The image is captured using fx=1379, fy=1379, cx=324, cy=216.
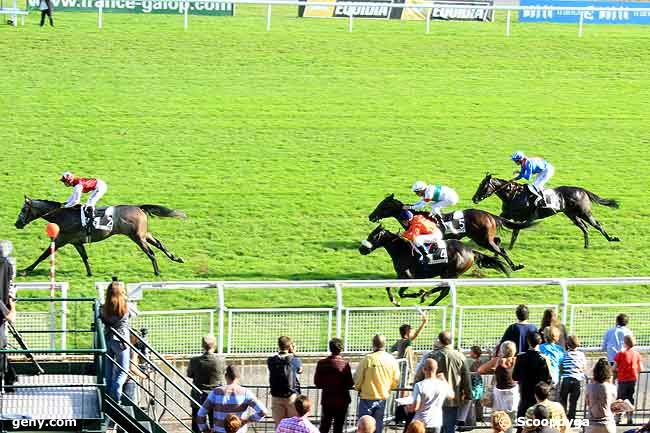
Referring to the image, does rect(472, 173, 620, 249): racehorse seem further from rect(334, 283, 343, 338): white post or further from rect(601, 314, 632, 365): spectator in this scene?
rect(601, 314, 632, 365): spectator

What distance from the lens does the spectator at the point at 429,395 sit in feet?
31.9

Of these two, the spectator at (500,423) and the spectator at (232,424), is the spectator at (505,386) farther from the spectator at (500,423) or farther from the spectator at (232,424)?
the spectator at (232,424)

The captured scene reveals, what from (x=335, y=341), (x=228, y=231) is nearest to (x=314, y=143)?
(x=228, y=231)

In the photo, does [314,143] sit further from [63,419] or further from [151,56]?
[63,419]

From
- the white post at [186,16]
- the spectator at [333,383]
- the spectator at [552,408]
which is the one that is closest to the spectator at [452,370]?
the spectator at [333,383]

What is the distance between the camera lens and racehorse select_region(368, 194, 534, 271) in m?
16.8

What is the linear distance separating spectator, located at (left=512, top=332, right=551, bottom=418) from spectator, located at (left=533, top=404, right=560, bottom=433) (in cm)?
122

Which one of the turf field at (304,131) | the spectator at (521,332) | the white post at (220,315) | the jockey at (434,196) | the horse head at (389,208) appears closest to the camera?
the spectator at (521,332)

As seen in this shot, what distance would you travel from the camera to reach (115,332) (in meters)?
10.0

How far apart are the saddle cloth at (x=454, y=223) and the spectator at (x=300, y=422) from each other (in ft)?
26.6

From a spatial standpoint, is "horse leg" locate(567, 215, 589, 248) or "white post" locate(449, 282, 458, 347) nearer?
"white post" locate(449, 282, 458, 347)

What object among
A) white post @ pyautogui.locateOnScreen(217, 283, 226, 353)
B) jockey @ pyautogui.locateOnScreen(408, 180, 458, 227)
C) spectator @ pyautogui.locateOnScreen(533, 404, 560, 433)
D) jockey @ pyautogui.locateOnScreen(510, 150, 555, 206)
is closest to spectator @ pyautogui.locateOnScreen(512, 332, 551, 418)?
spectator @ pyautogui.locateOnScreen(533, 404, 560, 433)

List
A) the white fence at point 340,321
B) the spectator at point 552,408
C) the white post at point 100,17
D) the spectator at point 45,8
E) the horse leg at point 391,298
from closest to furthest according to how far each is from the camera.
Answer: the spectator at point 552,408
the white fence at point 340,321
the horse leg at point 391,298
the spectator at point 45,8
the white post at point 100,17

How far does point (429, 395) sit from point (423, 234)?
6181mm
